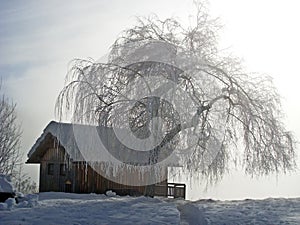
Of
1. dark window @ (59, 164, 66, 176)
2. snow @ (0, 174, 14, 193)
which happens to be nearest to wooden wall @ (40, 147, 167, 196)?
dark window @ (59, 164, 66, 176)

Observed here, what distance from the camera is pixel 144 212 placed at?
45.4ft

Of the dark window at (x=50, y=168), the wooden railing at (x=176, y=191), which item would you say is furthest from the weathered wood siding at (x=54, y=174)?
the wooden railing at (x=176, y=191)

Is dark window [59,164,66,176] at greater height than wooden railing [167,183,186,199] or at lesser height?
greater

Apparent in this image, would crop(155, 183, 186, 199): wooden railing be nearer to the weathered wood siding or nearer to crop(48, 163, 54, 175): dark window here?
the weathered wood siding

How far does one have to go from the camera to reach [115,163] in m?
18.3

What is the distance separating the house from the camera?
17828 mm

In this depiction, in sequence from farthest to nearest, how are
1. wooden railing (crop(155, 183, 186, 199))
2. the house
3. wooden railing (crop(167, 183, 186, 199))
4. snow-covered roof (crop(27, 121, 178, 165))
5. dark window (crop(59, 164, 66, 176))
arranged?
dark window (crop(59, 164, 66, 176)) → wooden railing (crop(155, 183, 186, 199)) → wooden railing (crop(167, 183, 186, 199)) → the house → snow-covered roof (crop(27, 121, 178, 165))

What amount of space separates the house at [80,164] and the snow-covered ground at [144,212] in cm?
272

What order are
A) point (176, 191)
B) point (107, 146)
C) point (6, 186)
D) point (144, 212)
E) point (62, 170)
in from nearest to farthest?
point (144, 212) → point (6, 186) → point (107, 146) → point (176, 191) → point (62, 170)

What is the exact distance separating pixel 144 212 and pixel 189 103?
4710 millimetres

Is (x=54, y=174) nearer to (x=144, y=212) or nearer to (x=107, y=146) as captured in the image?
(x=107, y=146)

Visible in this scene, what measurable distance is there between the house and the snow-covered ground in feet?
8.92

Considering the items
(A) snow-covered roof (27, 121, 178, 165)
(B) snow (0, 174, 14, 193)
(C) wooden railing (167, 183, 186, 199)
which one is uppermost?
(A) snow-covered roof (27, 121, 178, 165)

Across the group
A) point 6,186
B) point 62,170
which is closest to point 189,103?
point 6,186
